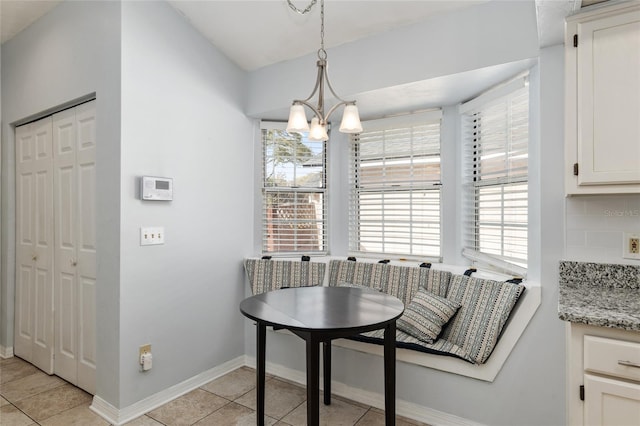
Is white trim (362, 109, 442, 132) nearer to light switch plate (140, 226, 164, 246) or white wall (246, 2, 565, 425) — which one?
white wall (246, 2, 565, 425)

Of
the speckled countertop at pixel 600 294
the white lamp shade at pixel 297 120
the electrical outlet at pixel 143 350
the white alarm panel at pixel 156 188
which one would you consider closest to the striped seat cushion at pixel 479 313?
the speckled countertop at pixel 600 294

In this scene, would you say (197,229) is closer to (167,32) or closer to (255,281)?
(255,281)

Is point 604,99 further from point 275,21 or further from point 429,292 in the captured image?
point 275,21

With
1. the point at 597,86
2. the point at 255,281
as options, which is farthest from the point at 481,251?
the point at 255,281

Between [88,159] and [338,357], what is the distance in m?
2.26

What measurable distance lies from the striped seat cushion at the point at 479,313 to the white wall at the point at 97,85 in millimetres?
2135

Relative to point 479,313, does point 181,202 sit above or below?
above

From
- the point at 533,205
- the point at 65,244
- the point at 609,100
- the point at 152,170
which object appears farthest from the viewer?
the point at 65,244

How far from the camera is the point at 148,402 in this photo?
2375mm

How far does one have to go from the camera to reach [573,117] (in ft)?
5.38

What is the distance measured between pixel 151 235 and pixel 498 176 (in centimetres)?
237

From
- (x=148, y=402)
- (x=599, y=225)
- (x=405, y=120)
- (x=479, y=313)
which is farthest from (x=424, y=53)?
(x=148, y=402)

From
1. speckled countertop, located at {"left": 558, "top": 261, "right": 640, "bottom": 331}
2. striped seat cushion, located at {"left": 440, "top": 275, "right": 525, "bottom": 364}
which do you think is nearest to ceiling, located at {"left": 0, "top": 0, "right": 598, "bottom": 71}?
speckled countertop, located at {"left": 558, "top": 261, "right": 640, "bottom": 331}

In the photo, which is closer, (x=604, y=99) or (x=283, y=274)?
(x=604, y=99)
